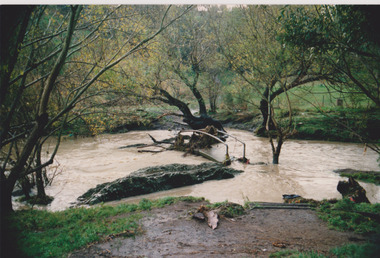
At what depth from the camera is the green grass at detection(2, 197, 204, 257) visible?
4301 millimetres

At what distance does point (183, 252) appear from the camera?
168 inches

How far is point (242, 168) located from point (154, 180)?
14.7 feet

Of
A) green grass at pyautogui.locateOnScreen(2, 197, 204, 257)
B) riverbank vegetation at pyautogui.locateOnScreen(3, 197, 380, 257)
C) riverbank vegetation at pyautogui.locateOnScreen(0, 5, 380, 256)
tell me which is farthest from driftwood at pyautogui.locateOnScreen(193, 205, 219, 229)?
riverbank vegetation at pyautogui.locateOnScreen(0, 5, 380, 256)

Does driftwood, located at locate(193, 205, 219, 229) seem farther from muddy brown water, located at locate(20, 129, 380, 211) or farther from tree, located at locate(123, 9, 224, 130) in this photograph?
tree, located at locate(123, 9, 224, 130)

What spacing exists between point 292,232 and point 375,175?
6.75 metres

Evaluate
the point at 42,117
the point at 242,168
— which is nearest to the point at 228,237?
the point at 42,117

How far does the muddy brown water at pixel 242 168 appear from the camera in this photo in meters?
8.80

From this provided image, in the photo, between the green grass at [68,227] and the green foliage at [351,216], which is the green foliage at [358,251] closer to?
the green foliage at [351,216]

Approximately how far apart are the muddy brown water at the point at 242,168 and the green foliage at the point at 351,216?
7.02ft

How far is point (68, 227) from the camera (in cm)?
537

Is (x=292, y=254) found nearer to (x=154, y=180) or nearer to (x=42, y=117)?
(x=42, y=117)

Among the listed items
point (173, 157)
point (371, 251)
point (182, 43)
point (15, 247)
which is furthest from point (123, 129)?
point (371, 251)

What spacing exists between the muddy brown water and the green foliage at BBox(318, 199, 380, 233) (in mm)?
2140

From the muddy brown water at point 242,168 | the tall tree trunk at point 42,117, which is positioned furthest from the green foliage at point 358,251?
the tall tree trunk at point 42,117
